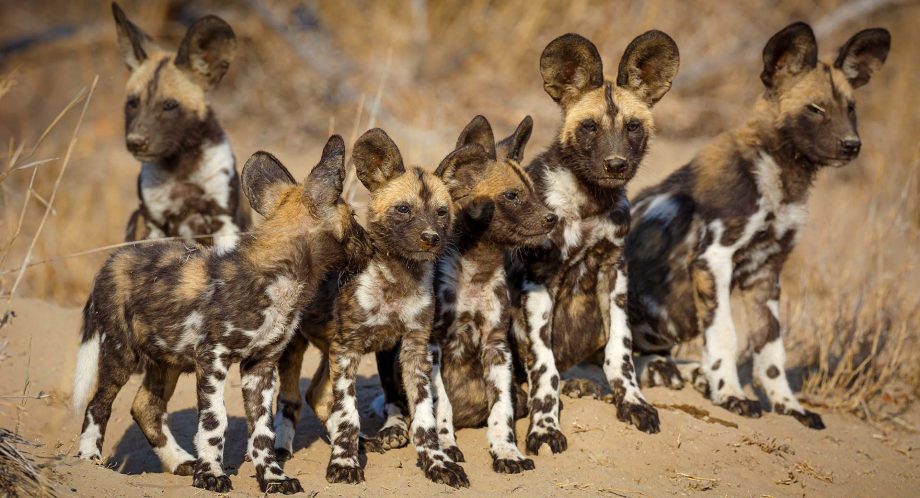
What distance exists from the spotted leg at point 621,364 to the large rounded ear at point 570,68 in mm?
895

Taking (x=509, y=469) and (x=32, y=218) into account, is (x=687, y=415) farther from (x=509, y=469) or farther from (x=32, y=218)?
(x=32, y=218)

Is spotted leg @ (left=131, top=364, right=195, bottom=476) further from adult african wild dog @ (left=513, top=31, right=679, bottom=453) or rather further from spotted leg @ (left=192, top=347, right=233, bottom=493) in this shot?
adult african wild dog @ (left=513, top=31, right=679, bottom=453)

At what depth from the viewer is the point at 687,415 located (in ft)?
17.7

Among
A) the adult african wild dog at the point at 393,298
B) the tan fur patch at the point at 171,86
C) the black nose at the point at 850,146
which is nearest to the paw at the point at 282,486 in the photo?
the adult african wild dog at the point at 393,298

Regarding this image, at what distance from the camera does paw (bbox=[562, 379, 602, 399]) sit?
5508mm

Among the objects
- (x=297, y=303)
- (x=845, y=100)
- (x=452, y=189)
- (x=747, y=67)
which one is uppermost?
(x=747, y=67)

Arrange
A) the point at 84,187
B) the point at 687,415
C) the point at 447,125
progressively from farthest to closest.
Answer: the point at 447,125, the point at 84,187, the point at 687,415

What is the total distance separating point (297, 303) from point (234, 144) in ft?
22.0

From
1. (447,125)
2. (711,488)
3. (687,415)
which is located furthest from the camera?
(447,125)

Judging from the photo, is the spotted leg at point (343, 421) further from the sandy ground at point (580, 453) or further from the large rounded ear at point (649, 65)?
the large rounded ear at point (649, 65)

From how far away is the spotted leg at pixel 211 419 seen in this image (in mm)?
4039

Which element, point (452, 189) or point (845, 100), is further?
point (845, 100)

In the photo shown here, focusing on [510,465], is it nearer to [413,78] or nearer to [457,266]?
[457,266]

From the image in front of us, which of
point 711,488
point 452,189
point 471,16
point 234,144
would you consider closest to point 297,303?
point 452,189
